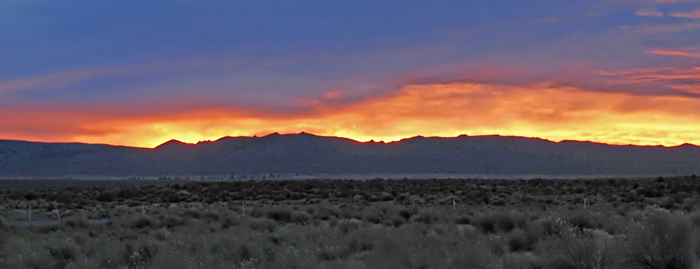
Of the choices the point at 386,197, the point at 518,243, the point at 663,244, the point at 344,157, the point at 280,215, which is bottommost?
the point at 518,243

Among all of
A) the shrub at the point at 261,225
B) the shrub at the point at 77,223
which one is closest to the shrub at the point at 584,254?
the shrub at the point at 261,225

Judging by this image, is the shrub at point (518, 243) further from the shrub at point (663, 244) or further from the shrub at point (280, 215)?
the shrub at point (280, 215)

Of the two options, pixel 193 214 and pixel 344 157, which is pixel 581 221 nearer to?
pixel 193 214

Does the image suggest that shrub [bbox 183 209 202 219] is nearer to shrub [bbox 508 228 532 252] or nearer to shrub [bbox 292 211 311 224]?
shrub [bbox 292 211 311 224]

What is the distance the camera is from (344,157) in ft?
487

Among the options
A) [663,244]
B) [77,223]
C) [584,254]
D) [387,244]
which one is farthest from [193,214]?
[663,244]

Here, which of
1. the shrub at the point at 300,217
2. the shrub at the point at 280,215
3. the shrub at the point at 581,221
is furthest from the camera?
the shrub at the point at 280,215

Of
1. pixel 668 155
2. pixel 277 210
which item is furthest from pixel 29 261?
pixel 668 155

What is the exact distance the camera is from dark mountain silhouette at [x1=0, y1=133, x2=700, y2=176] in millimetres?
136500

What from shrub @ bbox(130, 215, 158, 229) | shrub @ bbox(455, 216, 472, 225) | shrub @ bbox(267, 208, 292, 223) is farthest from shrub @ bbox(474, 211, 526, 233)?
shrub @ bbox(130, 215, 158, 229)

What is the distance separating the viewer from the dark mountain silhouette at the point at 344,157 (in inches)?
5374

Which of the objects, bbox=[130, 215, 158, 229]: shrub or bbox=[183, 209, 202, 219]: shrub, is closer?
bbox=[130, 215, 158, 229]: shrub

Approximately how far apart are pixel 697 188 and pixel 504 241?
36.8 metres

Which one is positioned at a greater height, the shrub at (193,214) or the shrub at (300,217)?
the shrub at (193,214)
